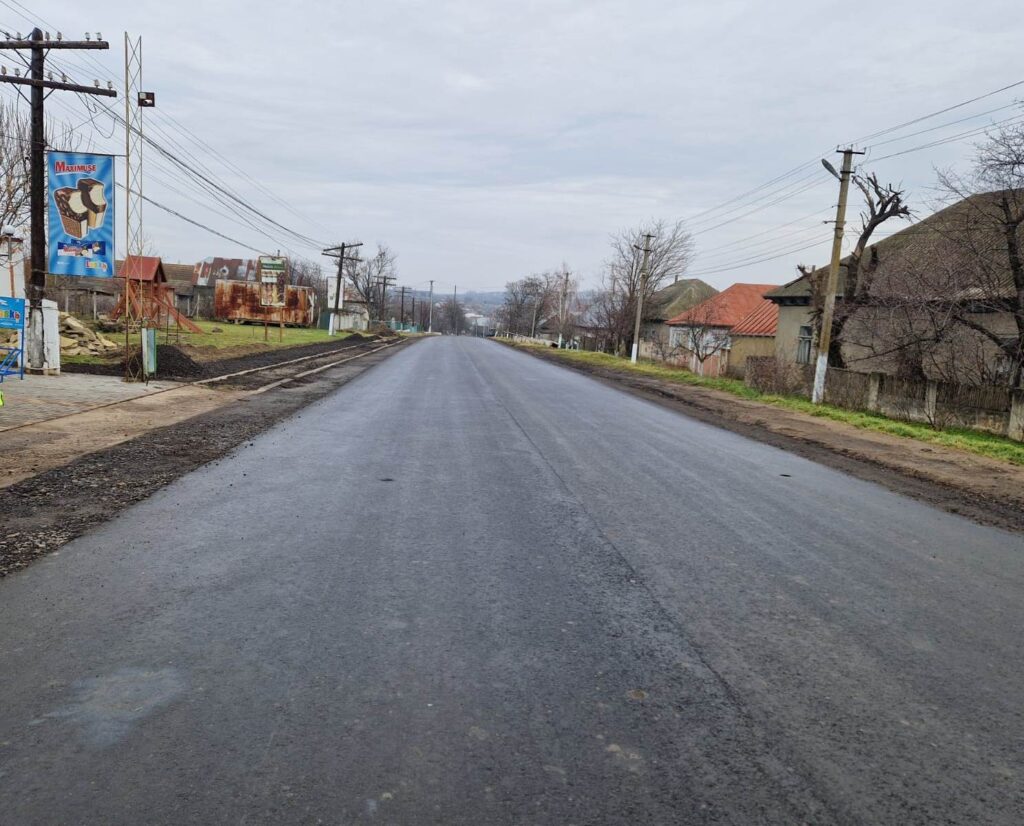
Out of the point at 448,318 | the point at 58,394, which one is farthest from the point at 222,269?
the point at 448,318

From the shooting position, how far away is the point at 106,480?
7.55 metres

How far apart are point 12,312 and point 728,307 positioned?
4937 cm

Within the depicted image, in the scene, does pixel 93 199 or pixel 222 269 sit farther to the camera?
pixel 222 269

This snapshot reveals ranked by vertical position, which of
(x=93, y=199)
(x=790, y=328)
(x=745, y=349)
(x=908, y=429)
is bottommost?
(x=908, y=429)

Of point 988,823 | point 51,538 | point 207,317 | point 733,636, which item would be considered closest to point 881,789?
point 988,823

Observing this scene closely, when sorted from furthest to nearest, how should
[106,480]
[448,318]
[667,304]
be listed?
1. [448,318]
2. [667,304]
3. [106,480]

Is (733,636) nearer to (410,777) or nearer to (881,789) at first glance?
(881,789)

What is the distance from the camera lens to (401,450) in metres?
9.90

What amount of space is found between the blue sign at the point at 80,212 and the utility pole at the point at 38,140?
1064 millimetres

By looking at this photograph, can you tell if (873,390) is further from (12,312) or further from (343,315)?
(343,315)

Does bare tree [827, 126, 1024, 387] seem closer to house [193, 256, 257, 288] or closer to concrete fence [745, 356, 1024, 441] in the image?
concrete fence [745, 356, 1024, 441]

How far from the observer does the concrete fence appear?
15742 millimetres

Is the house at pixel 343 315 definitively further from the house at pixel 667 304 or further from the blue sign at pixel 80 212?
the blue sign at pixel 80 212

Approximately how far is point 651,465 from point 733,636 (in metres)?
5.50
